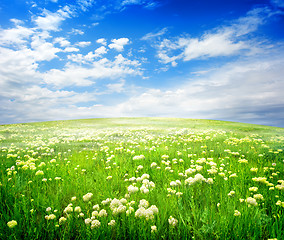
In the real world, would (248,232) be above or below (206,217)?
below

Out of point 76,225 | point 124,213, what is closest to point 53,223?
point 76,225

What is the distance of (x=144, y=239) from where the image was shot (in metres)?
2.19

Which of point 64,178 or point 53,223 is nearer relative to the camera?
point 53,223

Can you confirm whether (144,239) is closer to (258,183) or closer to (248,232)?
(248,232)

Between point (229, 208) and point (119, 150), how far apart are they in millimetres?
6741

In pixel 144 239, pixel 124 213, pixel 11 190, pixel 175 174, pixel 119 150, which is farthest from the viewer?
pixel 119 150

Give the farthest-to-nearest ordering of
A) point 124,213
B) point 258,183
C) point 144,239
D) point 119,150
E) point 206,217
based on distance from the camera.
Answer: point 119,150
point 258,183
point 124,213
point 206,217
point 144,239

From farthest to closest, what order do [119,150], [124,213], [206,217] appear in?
1. [119,150]
2. [124,213]
3. [206,217]

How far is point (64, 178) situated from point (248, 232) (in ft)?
15.0

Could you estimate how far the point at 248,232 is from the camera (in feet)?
7.50

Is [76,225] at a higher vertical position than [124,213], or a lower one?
lower

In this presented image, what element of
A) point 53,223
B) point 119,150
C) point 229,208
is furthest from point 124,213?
point 119,150

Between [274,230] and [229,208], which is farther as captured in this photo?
[229,208]

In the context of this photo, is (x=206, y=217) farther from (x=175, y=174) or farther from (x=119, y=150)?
(x=119, y=150)
